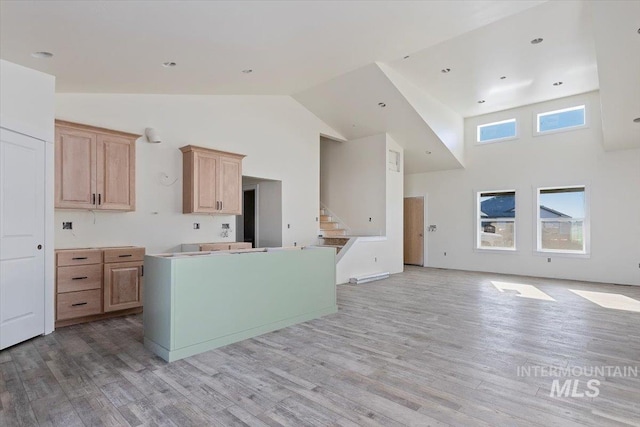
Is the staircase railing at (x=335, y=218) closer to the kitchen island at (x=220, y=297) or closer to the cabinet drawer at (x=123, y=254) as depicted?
the kitchen island at (x=220, y=297)

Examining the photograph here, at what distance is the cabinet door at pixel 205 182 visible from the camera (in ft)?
18.0

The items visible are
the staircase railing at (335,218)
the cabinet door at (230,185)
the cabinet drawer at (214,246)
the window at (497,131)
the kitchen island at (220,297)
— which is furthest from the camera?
the staircase railing at (335,218)

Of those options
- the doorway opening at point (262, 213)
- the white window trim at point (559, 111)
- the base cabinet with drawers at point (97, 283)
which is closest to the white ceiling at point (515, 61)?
the white window trim at point (559, 111)

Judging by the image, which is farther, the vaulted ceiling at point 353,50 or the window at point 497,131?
the window at point 497,131

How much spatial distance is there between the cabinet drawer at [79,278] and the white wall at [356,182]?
587 centimetres

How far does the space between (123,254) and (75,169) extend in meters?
1.19

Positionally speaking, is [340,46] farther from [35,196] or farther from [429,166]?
[429,166]

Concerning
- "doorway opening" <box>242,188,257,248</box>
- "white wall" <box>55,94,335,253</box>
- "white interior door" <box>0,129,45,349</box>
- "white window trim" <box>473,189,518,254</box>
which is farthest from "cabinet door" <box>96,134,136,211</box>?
"white window trim" <box>473,189,518,254</box>

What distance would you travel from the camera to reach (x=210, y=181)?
18.7 feet

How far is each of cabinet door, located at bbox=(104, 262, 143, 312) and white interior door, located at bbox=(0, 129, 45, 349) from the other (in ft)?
2.35

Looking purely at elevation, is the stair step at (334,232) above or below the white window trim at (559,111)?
below

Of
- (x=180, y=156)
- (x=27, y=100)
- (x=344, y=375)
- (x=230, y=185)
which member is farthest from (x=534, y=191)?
(x=27, y=100)

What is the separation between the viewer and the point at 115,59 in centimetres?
381

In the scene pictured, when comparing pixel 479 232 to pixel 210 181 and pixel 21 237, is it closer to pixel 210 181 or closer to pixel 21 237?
pixel 210 181
